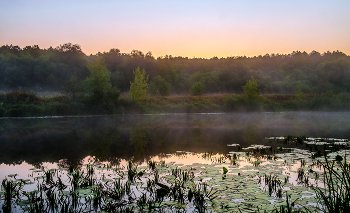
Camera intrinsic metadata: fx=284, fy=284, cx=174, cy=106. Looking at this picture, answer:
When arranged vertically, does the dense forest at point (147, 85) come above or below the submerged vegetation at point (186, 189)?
above

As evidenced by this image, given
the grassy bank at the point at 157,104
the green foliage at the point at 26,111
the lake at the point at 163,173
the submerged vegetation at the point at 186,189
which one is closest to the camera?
the submerged vegetation at the point at 186,189

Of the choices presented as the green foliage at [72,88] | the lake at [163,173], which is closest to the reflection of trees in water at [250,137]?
Result: the lake at [163,173]

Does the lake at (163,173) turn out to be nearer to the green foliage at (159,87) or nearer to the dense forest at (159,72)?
the green foliage at (159,87)

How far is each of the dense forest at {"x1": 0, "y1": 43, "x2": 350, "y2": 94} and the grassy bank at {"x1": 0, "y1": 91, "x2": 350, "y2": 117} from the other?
1069 cm

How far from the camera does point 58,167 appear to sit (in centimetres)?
802

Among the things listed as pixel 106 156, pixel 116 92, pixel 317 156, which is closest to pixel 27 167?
pixel 106 156

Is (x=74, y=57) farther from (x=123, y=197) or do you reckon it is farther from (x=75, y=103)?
(x=123, y=197)

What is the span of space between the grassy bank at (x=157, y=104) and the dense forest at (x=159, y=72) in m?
10.7

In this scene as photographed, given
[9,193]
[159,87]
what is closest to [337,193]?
[9,193]

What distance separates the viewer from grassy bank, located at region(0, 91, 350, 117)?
31.7 meters

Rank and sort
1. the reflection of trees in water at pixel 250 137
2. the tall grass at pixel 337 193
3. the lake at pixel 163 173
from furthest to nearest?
the reflection of trees in water at pixel 250 137, the lake at pixel 163 173, the tall grass at pixel 337 193

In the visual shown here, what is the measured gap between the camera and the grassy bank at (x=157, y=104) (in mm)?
31672

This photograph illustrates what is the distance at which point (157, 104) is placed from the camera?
131ft

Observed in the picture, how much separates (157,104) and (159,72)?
1402 inches
